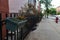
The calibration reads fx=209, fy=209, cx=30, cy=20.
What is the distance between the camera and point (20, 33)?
8602mm

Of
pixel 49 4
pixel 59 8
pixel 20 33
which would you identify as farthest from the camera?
pixel 59 8

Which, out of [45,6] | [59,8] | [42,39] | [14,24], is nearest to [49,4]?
[45,6]

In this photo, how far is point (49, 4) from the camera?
96.6 m

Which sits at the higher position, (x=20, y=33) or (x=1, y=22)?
(x=1, y=22)

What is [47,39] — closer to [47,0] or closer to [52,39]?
[52,39]

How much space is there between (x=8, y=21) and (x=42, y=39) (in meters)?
6.93

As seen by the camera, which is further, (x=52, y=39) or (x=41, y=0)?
(x=41, y=0)

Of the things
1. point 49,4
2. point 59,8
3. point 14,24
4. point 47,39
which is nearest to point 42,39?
point 47,39

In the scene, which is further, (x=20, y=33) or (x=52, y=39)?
(x=52, y=39)

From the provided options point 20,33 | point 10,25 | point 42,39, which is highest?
point 10,25

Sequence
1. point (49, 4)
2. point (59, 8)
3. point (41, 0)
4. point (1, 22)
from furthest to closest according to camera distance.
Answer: point (59, 8) < point (49, 4) < point (41, 0) < point (1, 22)

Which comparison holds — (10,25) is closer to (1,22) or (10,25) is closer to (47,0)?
(1,22)

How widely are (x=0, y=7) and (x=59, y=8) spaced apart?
157 metres

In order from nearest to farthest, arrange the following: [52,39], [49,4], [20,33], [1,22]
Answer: [1,22], [20,33], [52,39], [49,4]
